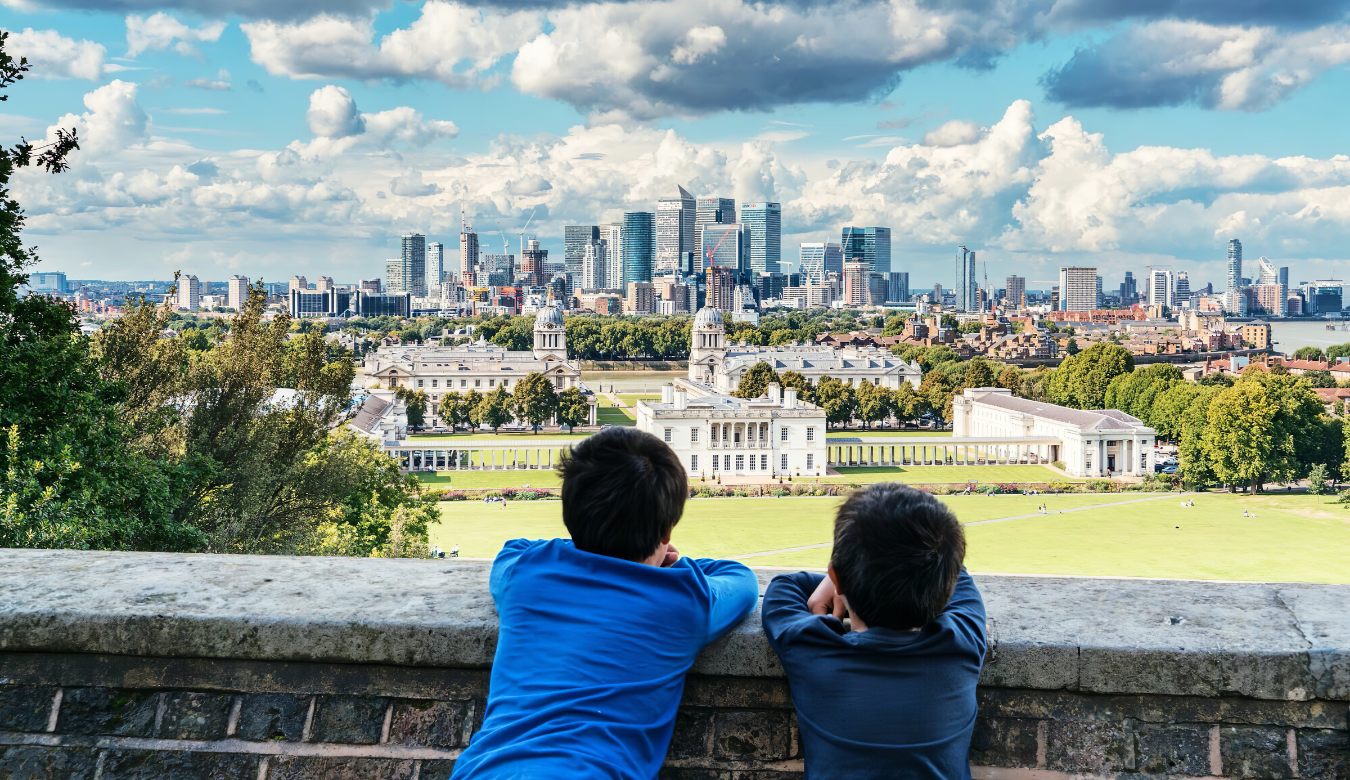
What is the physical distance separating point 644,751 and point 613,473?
0.68m

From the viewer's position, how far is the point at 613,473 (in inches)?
105

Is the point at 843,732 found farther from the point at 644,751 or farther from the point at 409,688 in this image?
the point at 409,688

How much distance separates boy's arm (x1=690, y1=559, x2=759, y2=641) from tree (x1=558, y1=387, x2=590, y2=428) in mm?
67474

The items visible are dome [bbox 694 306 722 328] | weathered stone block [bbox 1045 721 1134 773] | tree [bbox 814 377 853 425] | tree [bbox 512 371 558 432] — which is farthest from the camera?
dome [bbox 694 306 722 328]

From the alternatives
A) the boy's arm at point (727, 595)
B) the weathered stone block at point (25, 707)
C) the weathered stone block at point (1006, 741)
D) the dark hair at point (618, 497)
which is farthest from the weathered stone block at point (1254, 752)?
the weathered stone block at point (25, 707)

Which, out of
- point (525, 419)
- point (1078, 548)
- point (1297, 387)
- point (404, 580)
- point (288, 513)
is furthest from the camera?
point (525, 419)

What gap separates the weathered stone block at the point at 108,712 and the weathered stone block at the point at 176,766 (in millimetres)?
70

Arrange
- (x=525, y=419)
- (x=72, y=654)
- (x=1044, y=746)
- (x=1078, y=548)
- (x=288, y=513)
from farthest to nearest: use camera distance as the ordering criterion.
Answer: (x=525, y=419) < (x=1078, y=548) < (x=288, y=513) < (x=72, y=654) < (x=1044, y=746)

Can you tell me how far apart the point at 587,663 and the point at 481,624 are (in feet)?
1.74

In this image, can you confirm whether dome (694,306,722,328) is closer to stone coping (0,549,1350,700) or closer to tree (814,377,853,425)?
tree (814,377,853,425)

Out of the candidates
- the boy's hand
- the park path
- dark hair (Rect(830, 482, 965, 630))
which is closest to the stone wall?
the boy's hand

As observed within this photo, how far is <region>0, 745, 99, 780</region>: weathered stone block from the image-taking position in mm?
3064

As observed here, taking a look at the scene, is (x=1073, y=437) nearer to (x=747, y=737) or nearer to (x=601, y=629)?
(x=747, y=737)

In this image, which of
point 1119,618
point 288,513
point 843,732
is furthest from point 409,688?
point 288,513
